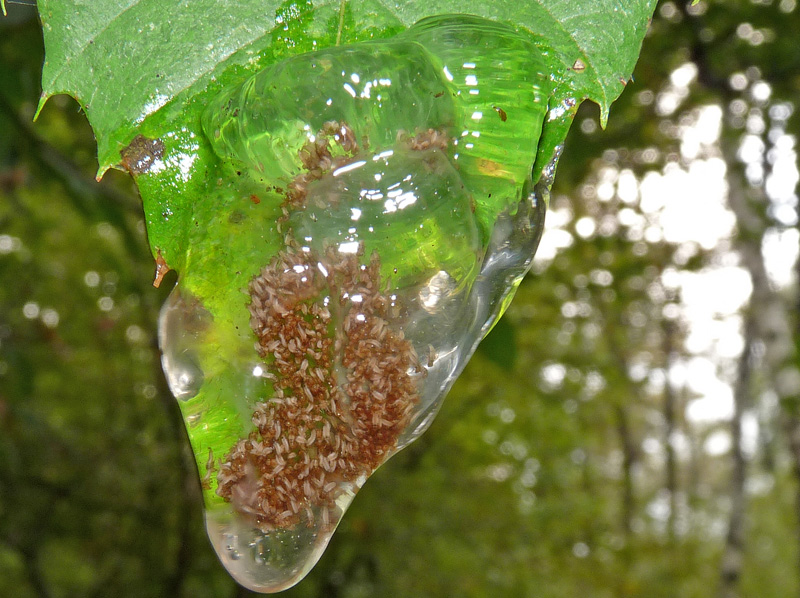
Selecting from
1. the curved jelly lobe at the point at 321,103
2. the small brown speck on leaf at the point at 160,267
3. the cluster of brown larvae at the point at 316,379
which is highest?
the curved jelly lobe at the point at 321,103

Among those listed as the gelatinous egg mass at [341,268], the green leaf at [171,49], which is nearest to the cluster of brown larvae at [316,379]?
the gelatinous egg mass at [341,268]

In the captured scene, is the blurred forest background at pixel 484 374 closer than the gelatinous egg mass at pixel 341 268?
No

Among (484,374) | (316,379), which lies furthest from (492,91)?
(484,374)

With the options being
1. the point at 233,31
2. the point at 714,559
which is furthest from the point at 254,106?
the point at 714,559

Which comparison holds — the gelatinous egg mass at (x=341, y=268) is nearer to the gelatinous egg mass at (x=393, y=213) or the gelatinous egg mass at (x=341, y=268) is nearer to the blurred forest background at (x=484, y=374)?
the gelatinous egg mass at (x=393, y=213)

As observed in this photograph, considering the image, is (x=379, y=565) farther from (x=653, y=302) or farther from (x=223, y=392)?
(x=223, y=392)

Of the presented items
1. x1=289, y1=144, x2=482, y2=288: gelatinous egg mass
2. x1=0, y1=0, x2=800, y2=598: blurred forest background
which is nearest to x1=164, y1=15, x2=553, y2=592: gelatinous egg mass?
x1=289, y1=144, x2=482, y2=288: gelatinous egg mass

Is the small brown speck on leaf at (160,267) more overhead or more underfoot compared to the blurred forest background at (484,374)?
more overhead
